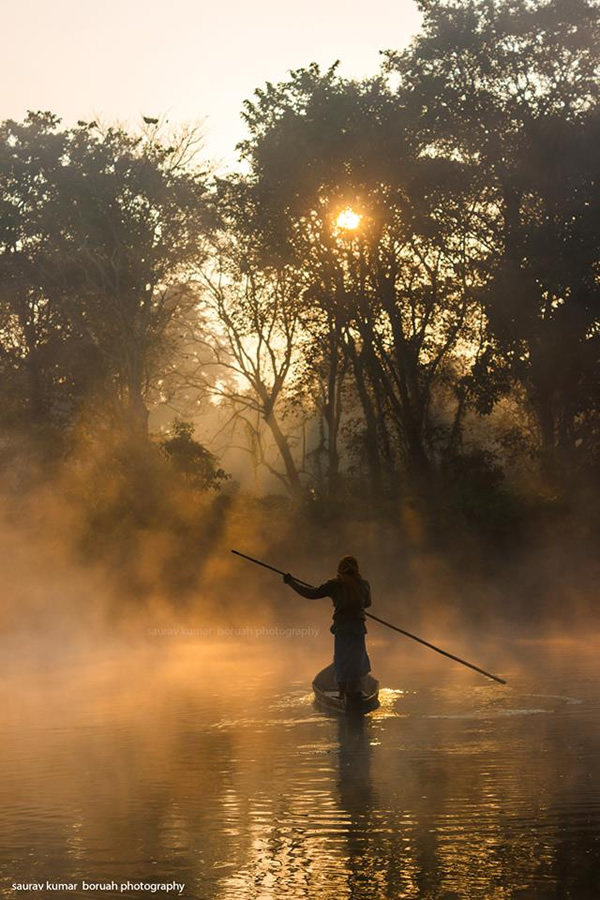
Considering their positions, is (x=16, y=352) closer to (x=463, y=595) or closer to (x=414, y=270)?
(x=414, y=270)

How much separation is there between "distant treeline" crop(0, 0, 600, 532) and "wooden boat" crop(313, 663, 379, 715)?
2134 cm

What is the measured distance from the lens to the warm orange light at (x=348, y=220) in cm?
4878

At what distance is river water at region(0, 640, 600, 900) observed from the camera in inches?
490

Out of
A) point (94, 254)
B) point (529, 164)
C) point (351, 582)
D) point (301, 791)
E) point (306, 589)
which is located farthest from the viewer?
point (94, 254)

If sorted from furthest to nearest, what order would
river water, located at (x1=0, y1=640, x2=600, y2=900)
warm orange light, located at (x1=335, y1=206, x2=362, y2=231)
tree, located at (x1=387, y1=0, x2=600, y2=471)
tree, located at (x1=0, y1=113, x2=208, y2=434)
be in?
tree, located at (x1=0, y1=113, x2=208, y2=434)
warm orange light, located at (x1=335, y1=206, x2=362, y2=231)
tree, located at (x1=387, y1=0, x2=600, y2=471)
river water, located at (x1=0, y1=640, x2=600, y2=900)

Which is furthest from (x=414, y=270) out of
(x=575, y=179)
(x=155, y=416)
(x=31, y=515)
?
(x=155, y=416)

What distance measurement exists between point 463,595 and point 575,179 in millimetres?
12358

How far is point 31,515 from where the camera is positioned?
50.2m

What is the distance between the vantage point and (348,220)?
49.1 meters

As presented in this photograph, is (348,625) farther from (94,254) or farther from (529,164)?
(94,254)

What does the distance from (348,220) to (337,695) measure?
27101 millimetres

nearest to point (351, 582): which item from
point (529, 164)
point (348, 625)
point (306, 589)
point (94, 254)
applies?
point (348, 625)

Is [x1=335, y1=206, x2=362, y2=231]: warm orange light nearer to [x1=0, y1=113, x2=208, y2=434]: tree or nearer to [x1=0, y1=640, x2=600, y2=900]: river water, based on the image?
[x1=0, y1=113, x2=208, y2=434]: tree

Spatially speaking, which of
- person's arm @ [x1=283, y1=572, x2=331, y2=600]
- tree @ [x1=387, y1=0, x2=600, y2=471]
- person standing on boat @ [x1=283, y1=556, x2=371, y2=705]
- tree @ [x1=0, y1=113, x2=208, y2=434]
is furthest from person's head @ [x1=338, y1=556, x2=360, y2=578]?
tree @ [x1=0, y1=113, x2=208, y2=434]
